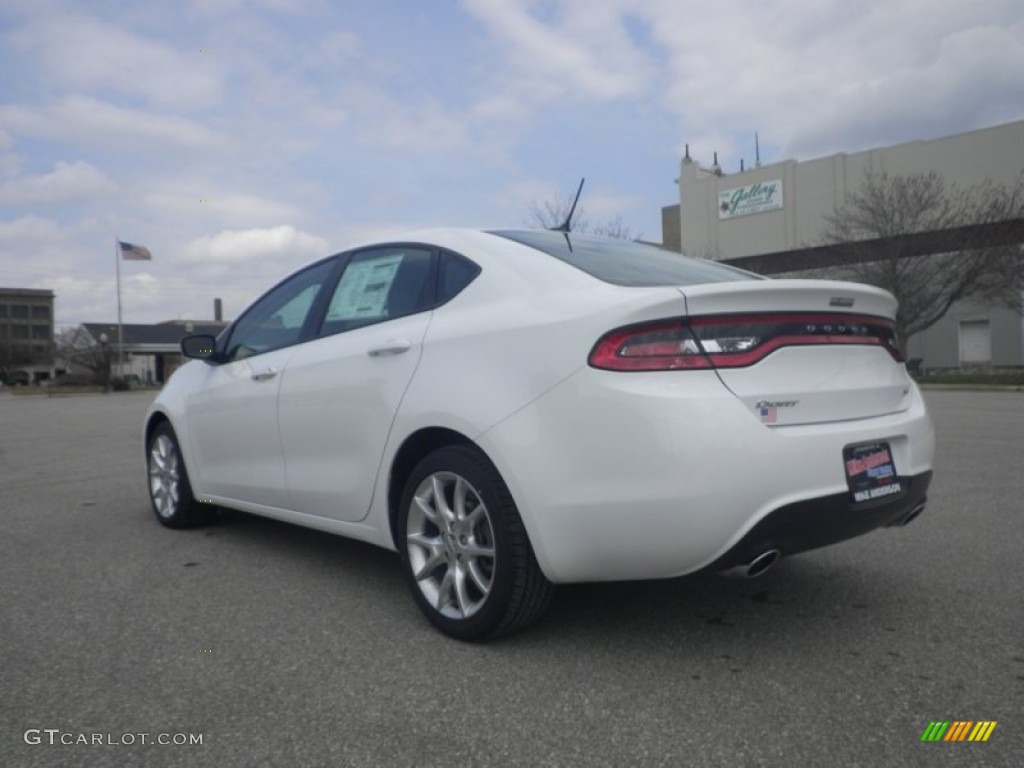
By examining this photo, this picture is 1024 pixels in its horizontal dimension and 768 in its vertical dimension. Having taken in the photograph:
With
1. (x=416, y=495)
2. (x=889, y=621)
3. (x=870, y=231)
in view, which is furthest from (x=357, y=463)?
(x=870, y=231)

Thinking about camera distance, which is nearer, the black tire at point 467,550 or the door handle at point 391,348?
the black tire at point 467,550

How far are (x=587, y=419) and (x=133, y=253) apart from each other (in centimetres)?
Answer: 5328

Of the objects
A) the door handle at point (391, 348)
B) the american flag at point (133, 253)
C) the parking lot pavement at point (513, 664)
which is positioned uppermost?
the american flag at point (133, 253)

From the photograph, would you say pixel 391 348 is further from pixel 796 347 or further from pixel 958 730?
pixel 958 730

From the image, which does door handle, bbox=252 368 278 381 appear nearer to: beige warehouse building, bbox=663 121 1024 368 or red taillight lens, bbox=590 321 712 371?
red taillight lens, bbox=590 321 712 371

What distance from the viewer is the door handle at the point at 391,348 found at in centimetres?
323

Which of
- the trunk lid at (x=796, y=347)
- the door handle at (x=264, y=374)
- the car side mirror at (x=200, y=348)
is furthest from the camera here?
the car side mirror at (x=200, y=348)

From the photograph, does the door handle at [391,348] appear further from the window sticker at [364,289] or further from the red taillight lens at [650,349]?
the red taillight lens at [650,349]

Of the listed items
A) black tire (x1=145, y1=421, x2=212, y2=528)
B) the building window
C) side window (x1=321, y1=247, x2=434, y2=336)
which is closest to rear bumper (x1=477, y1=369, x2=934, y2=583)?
side window (x1=321, y1=247, x2=434, y2=336)

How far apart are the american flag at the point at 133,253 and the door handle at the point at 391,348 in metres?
A: 52.1

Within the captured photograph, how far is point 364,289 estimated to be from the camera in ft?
12.4

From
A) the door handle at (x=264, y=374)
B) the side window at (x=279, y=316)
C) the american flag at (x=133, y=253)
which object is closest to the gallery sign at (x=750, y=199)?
the american flag at (x=133, y=253)

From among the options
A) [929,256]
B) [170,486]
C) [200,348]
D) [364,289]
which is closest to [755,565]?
[364,289]

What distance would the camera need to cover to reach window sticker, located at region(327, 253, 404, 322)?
362 centimetres
